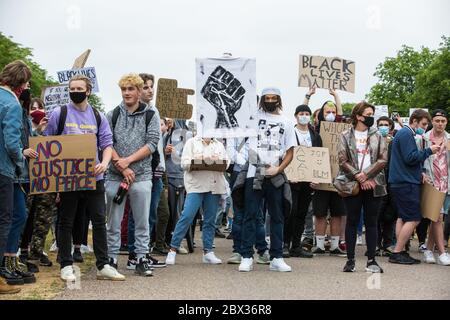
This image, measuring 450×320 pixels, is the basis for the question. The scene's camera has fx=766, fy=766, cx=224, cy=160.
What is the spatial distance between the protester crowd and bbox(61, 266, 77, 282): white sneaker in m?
0.02

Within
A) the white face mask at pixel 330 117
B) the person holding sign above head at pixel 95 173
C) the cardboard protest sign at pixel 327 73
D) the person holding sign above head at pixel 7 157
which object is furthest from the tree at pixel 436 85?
the person holding sign above head at pixel 7 157

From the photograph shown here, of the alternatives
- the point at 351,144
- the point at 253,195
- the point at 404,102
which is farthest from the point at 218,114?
the point at 404,102

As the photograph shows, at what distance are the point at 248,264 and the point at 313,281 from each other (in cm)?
118

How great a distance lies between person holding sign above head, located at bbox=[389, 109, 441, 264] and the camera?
1070 cm

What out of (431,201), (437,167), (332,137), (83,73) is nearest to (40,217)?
(83,73)

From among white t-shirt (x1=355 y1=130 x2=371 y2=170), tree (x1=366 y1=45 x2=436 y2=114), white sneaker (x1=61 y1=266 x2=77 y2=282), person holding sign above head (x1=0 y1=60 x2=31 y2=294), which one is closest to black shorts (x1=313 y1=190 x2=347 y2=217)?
white t-shirt (x1=355 y1=130 x2=371 y2=170)

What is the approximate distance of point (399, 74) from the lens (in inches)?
3228

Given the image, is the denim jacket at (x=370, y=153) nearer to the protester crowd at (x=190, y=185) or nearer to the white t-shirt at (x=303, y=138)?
the protester crowd at (x=190, y=185)

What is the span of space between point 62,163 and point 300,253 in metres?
4.52

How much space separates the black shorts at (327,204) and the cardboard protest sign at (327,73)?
2.25 m

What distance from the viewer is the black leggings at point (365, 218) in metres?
9.40

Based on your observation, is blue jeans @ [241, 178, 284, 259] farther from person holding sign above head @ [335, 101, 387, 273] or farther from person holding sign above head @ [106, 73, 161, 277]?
person holding sign above head @ [106, 73, 161, 277]
